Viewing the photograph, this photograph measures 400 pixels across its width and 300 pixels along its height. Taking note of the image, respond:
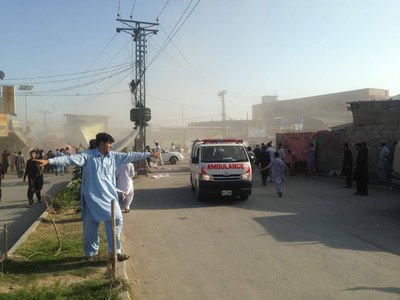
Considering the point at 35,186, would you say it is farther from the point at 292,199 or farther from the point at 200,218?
the point at 292,199

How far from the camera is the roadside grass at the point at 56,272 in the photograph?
192 inches

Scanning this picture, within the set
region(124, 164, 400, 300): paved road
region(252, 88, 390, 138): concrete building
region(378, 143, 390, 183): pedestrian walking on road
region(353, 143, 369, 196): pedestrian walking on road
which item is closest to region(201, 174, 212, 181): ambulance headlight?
region(124, 164, 400, 300): paved road

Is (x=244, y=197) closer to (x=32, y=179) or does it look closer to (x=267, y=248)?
(x=267, y=248)

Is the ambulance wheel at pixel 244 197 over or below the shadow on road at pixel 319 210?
over

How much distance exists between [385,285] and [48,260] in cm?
477

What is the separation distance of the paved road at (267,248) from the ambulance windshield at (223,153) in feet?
4.46

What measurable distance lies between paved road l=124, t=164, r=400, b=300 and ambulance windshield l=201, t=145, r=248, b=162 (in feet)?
4.46

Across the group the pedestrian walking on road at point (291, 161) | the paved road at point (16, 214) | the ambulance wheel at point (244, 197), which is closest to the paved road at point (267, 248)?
the ambulance wheel at point (244, 197)

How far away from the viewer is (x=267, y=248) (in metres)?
7.61

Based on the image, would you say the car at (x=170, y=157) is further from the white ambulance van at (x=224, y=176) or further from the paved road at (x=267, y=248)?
the white ambulance van at (x=224, y=176)

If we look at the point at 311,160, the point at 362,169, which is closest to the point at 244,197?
the point at 362,169

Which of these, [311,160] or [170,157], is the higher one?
[311,160]

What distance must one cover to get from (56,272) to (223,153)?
8437mm

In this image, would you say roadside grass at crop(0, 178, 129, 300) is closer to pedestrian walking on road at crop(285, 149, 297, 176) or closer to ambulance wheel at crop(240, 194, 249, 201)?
ambulance wheel at crop(240, 194, 249, 201)
